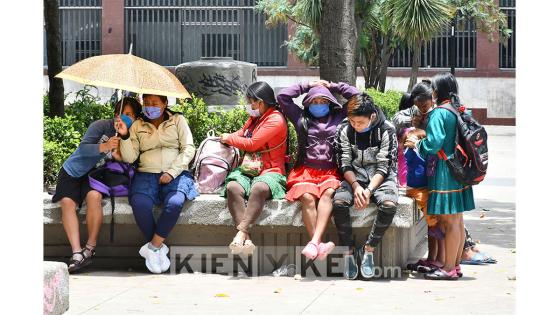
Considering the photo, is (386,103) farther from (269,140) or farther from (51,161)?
(269,140)

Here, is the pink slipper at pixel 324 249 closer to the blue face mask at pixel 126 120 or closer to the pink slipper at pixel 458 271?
the pink slipper at pixel 458 271

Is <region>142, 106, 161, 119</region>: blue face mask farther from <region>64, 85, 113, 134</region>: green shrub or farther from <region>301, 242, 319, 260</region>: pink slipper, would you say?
<region>64, 85, 113, 134</region>: green shrub

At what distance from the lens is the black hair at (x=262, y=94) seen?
8.83 m

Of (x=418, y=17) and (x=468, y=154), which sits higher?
(x=418, y=17)

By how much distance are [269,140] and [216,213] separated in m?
0.73

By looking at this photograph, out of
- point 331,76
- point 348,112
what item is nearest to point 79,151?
point 348,112

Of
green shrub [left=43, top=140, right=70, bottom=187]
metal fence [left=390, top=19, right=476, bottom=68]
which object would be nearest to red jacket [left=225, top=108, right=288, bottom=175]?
green shrub [left=43, top=140, right=70, bottom=187]

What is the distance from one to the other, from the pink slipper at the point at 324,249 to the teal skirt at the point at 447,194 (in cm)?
87

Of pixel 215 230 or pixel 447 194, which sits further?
pixel 215 230

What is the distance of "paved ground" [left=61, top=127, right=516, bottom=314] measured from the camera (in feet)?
24.0

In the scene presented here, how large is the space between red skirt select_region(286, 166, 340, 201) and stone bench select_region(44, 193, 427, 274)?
0.12m

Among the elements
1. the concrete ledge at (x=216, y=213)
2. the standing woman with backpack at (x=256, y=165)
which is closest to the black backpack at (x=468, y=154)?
the concrete ledge at (x=216, y=213)

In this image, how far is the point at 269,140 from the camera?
8750mm

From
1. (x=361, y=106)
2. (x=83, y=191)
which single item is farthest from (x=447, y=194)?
(x=83, y=191)
